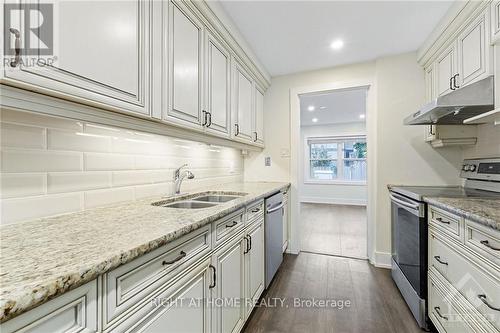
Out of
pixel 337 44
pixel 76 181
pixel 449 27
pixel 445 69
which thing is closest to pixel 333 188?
pixel 445 69

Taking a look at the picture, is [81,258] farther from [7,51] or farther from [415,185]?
[415,185]

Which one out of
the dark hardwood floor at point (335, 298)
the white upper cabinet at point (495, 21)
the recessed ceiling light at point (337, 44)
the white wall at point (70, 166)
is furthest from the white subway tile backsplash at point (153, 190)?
the white upper cabinet at point (495, 21)

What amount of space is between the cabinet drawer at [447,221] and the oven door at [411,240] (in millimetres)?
92

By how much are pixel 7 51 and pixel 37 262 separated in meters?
0.60

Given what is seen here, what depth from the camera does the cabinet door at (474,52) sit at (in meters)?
1.50

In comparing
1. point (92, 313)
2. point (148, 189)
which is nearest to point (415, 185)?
point (148, 189)

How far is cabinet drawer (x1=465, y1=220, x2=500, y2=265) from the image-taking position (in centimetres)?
95

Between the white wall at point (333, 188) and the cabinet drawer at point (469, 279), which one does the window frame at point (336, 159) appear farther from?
the cabinet drawer at point (469, 279)

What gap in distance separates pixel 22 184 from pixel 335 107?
5.03 m

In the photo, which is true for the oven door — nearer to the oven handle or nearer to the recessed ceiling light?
the oven handle

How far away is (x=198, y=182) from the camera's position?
2082 millimetres

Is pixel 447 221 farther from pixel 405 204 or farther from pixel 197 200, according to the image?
pixel 197 200

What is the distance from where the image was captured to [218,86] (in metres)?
1.79

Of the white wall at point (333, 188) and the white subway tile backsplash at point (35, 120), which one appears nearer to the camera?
the white subway tile backsplash at point (35, 120)
